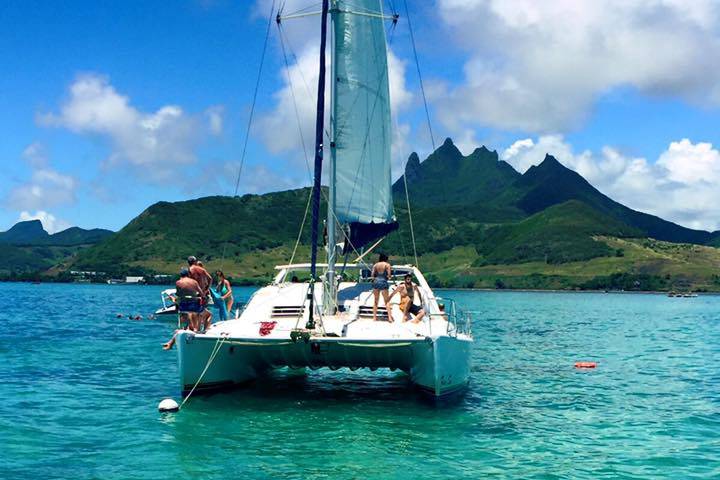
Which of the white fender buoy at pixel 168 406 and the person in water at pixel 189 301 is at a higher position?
the person in water at pixel 189 301

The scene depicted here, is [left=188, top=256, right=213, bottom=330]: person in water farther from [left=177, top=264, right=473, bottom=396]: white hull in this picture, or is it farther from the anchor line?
the anchor line

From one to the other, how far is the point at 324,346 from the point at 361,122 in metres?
7.04

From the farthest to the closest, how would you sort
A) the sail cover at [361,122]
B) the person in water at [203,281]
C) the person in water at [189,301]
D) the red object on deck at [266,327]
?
1. the sail cover at [361,122]
2. the person in water at [203,281]
3. the person in water at [189,301]
4. the red object on deck at [266,327]

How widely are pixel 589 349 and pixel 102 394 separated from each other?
25.2 m

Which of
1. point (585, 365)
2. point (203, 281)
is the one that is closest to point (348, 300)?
point (203, 281)

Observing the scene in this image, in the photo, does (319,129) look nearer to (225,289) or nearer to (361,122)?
(361,122)

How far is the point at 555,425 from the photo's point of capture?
15750mm

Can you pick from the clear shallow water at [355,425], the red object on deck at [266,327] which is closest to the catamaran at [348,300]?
the red object on deck at [266,327]

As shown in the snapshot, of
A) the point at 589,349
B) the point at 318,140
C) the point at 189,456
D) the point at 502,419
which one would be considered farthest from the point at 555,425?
the point at 589,349

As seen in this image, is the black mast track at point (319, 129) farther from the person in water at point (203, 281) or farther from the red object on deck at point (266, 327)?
the person in water at point (203, 281)

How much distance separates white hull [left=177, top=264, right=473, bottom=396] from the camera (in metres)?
16.2

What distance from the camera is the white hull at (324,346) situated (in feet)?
53.1

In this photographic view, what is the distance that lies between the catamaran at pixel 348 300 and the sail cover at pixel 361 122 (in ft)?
0.09

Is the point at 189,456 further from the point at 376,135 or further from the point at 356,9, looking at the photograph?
the point at 356,9
